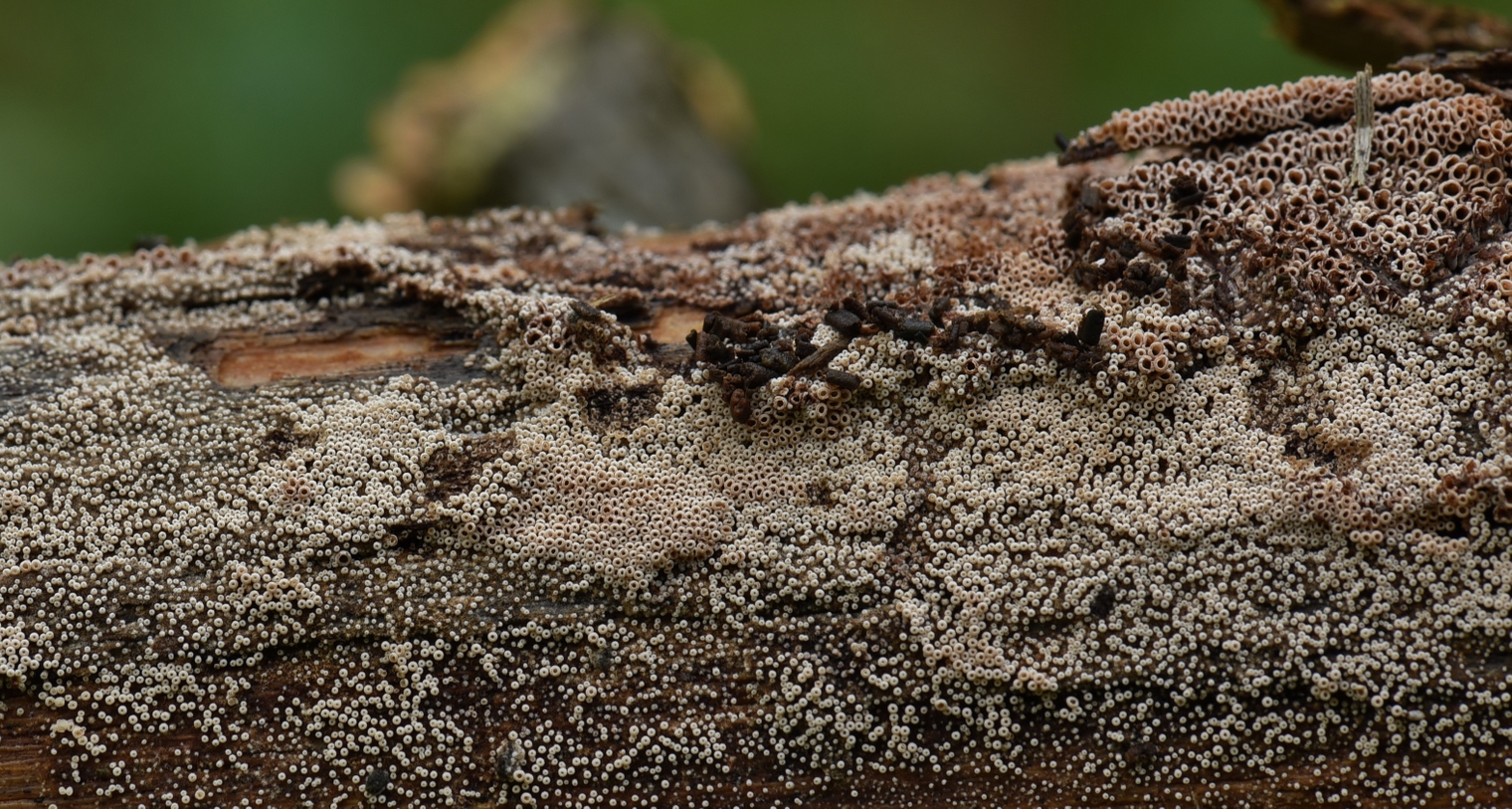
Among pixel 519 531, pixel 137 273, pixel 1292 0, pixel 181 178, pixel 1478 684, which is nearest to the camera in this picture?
pixel 1478 684

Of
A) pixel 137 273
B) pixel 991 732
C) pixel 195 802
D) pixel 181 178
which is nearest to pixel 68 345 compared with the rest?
pixel 137 273

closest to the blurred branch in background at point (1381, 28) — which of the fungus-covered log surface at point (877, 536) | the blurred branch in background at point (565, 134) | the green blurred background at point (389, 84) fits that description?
the fungus-covered log surface at point (877, 536)

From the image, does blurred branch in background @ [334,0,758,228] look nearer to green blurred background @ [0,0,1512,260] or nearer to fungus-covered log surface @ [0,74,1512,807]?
green blurred background @ [0,0,1512,260]

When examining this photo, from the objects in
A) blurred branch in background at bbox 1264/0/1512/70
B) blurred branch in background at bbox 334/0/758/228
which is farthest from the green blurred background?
blurred branch in background at bbox 1264/0/1512/70

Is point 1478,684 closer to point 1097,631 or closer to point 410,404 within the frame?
point 1097,631

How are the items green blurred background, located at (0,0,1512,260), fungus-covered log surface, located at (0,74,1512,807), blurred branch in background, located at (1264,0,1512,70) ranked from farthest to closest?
green blurred background, located at (0,0,1512,260)
blurred branch in background, located at (1264,0,1512,70)
fungus-covered log surface, located at (0,74,1512,807)

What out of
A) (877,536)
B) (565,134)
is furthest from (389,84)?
(877,536)
